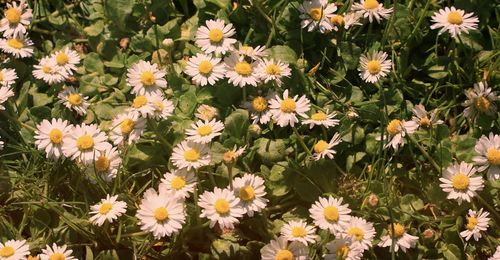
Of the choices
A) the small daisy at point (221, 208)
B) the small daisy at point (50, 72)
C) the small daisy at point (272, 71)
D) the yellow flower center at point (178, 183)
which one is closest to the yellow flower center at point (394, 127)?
A: the small daisy at point (272, 71)

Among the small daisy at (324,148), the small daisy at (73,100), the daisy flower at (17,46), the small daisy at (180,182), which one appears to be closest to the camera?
the small daisy at (180,182)

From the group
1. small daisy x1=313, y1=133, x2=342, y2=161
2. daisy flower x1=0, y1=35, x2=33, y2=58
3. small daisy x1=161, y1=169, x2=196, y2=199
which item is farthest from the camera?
daisy flower x1=0, y1=35, x2=33, y2=58

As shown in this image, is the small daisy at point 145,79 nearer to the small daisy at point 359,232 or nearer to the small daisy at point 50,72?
the small daisy at point 50,72

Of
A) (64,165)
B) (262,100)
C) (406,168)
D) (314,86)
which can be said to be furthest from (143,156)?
(406,168)

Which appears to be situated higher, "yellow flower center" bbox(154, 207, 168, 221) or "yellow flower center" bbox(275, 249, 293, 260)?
"yellow flower center" bbox(154, 207, 168, 221)

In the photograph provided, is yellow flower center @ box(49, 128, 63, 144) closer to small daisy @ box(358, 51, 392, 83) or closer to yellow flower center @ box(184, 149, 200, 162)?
yellow flower center @ box(184, 149, 200, 162)

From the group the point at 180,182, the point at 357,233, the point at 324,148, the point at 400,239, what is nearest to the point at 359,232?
the point at 357,233

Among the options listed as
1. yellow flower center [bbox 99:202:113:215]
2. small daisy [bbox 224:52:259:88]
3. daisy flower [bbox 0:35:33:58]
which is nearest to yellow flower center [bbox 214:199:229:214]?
yellow flower center [bbox 99:202:113:215]
